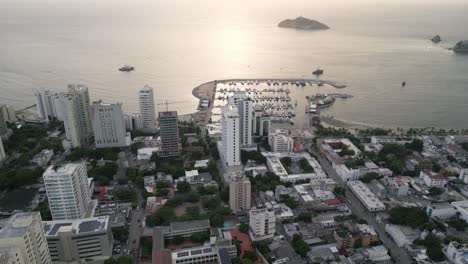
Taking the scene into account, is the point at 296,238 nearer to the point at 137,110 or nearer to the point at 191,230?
the point at 191,230

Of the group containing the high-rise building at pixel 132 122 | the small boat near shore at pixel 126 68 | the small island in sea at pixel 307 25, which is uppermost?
the small island in sea at pixel 307 25

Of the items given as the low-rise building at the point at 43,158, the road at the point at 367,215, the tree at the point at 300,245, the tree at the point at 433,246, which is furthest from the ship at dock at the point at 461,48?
the low-rise building at the point at 43,158

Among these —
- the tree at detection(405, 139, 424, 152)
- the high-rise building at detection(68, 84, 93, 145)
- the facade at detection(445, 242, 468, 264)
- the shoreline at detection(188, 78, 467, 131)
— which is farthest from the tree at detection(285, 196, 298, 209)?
the high-rise building at detection(68, 84, 93, 145)

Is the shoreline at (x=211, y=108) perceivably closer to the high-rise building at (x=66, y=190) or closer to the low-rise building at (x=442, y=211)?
the low-rise building at (x=442, y=211)

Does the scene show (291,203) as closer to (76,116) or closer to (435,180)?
(435,180)

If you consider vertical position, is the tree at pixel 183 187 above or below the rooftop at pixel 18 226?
below

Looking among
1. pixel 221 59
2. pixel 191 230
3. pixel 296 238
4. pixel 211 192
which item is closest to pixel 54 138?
pixel 211 192
